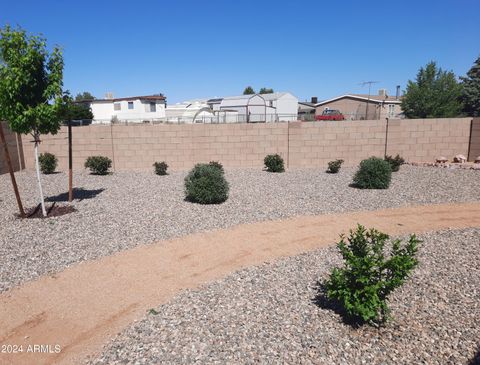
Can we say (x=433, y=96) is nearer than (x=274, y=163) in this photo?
No

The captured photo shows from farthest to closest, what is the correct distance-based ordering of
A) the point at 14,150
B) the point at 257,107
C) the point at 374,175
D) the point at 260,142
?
the point at 257,107
the point at 260,142
the point at 14,150
the point at 374,175

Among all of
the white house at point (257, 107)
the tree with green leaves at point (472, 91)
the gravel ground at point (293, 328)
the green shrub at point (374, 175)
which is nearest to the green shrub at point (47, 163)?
the green shrub at point (374, 175)

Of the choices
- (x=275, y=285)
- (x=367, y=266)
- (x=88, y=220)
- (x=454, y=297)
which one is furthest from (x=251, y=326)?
(x=88, y=220)

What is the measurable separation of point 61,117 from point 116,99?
1703 inches

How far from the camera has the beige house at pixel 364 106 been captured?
4544 cm

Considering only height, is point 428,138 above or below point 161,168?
above

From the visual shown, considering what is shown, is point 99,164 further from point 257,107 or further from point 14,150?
point 257,107

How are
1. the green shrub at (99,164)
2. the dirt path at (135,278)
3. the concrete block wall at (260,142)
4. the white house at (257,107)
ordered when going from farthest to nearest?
the white house at (257,107) < the concrete block wall at (260,142) < the green shrub at (99,164) < the dirt path at (135,278)

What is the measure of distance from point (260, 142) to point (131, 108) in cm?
3617

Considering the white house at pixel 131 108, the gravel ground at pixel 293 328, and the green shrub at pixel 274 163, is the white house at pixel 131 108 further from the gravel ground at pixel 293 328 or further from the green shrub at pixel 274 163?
the gravel ground at pixel 293 328

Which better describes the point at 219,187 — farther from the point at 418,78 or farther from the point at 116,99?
the point at 116,99

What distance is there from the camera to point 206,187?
972 cm

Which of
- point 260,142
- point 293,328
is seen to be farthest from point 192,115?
point 293,328

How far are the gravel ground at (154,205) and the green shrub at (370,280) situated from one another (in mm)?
4220
